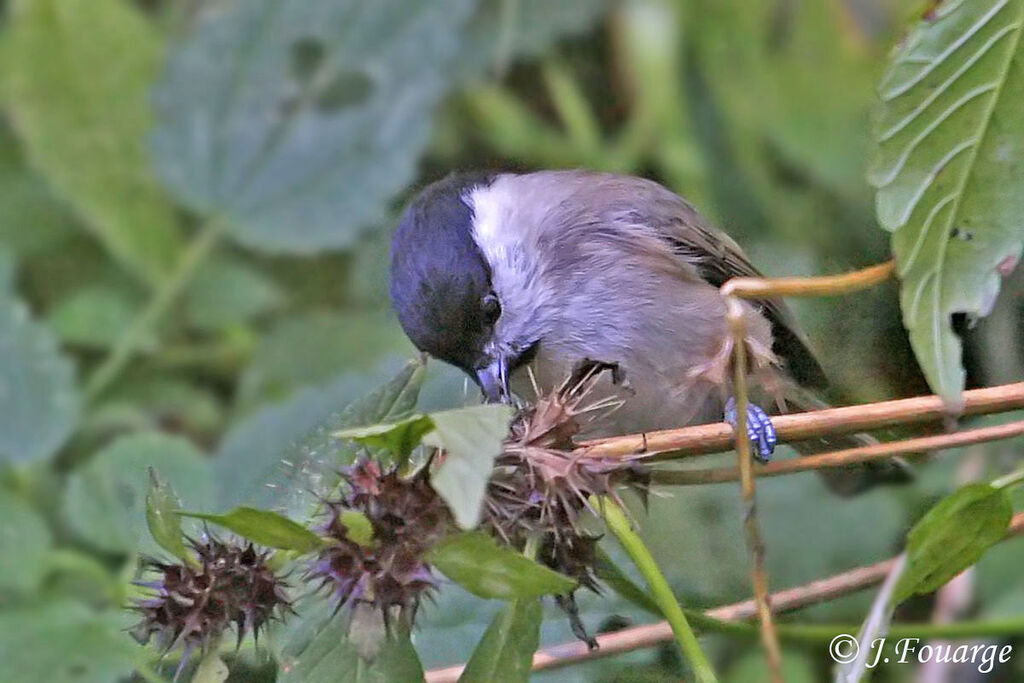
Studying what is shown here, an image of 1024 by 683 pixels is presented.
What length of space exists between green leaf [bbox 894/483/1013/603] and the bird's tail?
0.55ft

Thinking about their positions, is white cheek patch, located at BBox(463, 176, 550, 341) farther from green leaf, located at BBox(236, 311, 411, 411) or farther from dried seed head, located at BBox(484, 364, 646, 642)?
dried seed head, located at BBox(484, 364, 646, 642)

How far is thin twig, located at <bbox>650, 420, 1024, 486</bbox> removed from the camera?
1.08 m

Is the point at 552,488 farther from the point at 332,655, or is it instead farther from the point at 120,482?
the point at 120,482

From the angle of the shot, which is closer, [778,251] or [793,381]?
[793,381]

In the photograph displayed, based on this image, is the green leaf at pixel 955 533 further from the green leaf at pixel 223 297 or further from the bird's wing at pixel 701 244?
the green leaf at pixel 223 297

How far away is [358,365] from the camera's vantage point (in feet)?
8.11

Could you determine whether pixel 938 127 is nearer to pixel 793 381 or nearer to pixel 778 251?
pixel 793 381

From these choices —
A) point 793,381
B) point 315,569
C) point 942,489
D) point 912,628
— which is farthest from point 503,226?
point 315,569

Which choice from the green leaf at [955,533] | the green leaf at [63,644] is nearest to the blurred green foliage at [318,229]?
the green leaf at [63,644]

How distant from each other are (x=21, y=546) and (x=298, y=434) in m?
0.48

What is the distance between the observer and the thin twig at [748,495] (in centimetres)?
101

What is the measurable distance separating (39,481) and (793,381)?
4.41ft

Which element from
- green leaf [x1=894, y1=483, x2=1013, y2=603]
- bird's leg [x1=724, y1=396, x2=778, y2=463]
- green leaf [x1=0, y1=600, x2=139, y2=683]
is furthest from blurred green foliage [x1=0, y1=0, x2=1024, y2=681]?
green leaf [x1=894, y1=483, x2=1013, y2=603]

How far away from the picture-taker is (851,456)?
112 centimetres
